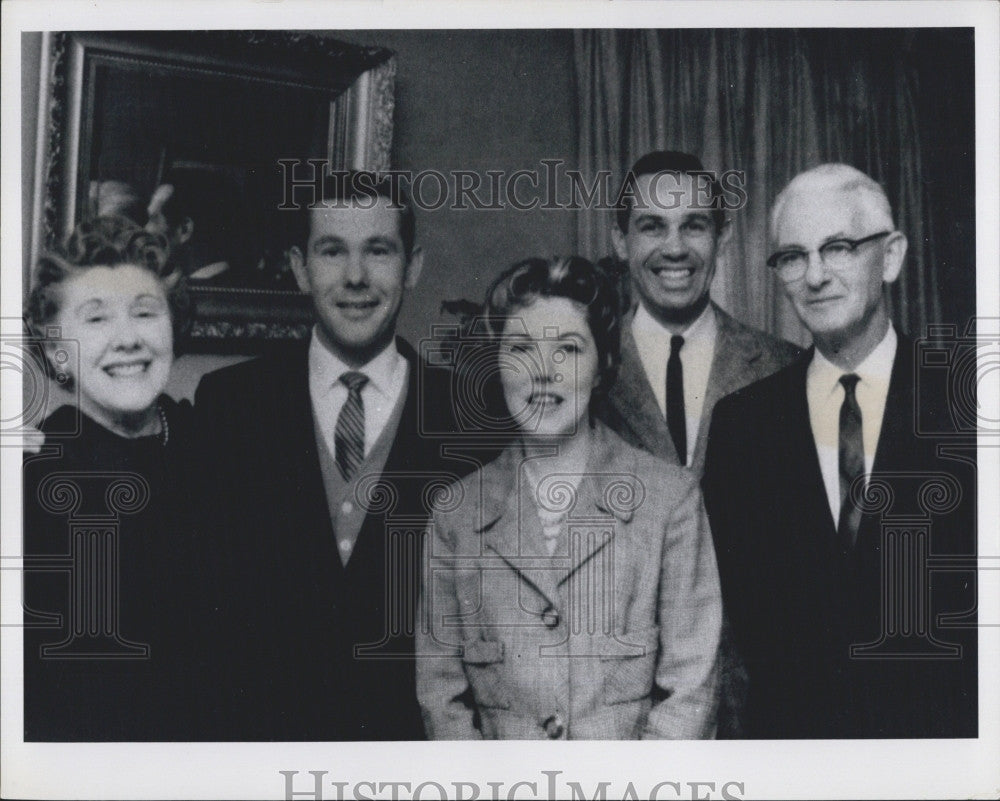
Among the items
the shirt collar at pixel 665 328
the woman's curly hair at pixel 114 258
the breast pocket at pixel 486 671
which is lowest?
the breast pocket at pixel 486 671

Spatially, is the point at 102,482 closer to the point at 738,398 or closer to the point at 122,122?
the point at 122,122

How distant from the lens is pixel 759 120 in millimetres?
2582

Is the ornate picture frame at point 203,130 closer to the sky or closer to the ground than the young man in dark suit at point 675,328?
closer to the sky


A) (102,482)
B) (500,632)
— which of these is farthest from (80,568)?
(500,632)

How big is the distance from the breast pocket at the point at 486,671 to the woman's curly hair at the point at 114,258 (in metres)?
1.02

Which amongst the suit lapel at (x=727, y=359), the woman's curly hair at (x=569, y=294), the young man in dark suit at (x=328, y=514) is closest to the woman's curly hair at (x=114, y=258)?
the young man in dark suit at (x=328, y=514)

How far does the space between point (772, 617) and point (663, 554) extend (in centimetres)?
→ 30

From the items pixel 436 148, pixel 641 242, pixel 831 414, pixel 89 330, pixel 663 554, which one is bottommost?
pixel 663 554

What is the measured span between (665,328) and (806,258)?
38 centimetres

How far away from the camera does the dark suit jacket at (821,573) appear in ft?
8.40

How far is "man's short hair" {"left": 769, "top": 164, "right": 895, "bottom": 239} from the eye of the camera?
8.44ft

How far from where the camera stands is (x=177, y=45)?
2557mm

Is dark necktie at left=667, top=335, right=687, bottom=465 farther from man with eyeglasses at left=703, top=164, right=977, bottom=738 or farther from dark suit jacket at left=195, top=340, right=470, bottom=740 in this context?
dark suit jacket at left=195, top=340, right=470, bottom=740

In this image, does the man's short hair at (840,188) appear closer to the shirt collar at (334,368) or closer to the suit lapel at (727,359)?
the suit lapel at (727,359)
